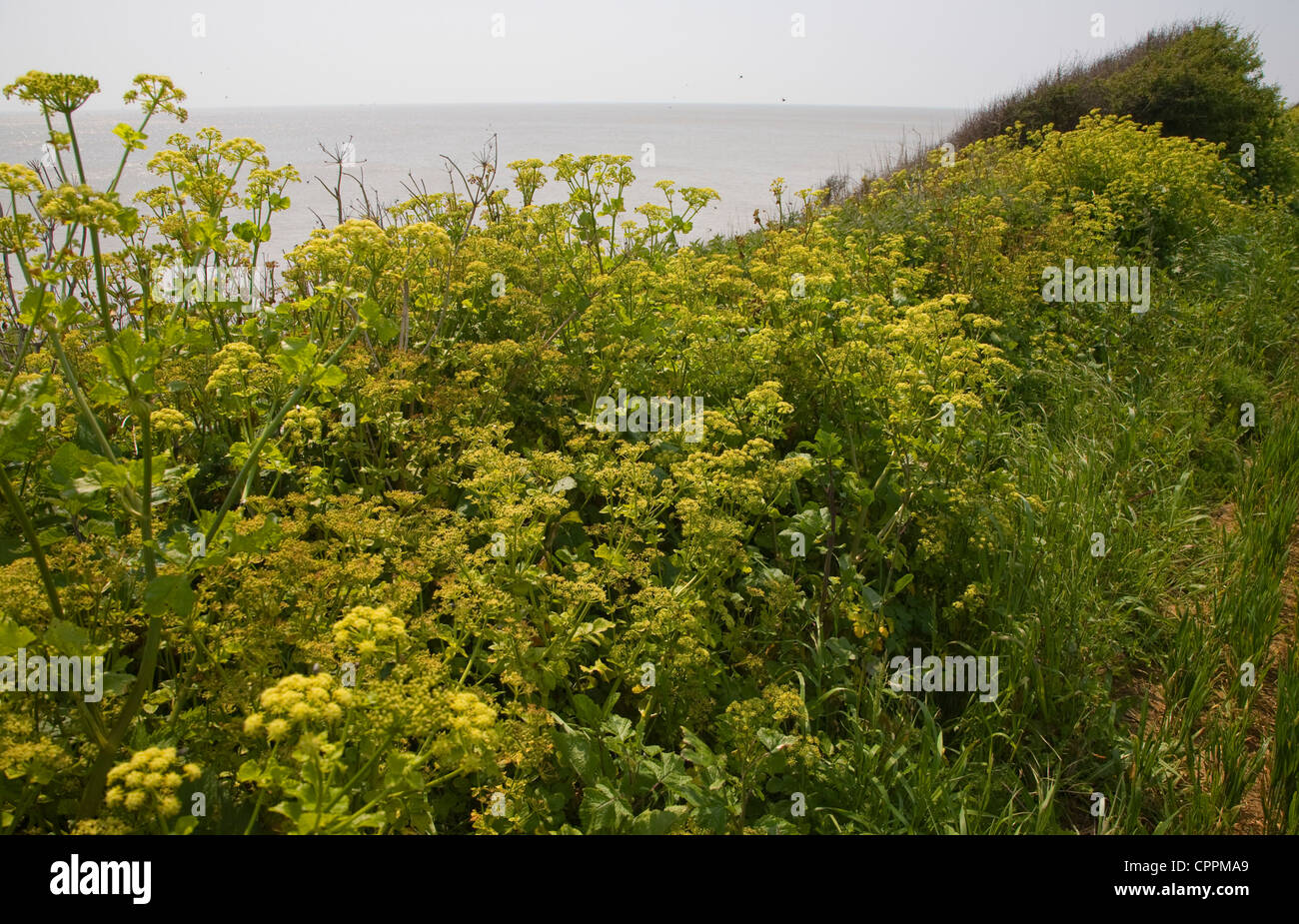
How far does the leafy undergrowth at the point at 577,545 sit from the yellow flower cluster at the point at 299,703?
1 centimetres

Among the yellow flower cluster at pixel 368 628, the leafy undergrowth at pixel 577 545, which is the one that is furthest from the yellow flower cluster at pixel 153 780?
the yellow flower cluster at pixel 368 628

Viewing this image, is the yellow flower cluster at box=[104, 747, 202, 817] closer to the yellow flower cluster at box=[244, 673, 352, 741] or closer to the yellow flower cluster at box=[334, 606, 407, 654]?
the yellow flower cluster at box=[244, 673, 352, 741]

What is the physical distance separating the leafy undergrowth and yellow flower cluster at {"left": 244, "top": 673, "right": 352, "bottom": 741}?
Answer: 0.04 ft

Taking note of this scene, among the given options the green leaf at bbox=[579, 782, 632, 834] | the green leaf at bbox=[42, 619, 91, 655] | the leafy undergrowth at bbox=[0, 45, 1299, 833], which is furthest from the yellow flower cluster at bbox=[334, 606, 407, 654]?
the green leaf at bbox=[579, 782, 632, 834]

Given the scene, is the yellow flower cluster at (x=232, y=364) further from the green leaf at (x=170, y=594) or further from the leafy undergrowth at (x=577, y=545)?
the green leaf at (x=170, y=594)

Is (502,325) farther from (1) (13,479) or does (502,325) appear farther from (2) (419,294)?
(1) (13,479)

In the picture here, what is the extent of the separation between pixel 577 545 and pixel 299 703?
1.93 metres

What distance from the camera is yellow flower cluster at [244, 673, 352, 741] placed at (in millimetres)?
1506

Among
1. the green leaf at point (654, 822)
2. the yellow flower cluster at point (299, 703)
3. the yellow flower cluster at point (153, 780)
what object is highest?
the yellow flower cluster at point (299, 703)

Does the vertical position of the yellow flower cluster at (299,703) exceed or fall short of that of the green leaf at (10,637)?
it falls short

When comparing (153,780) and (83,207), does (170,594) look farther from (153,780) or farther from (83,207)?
(83,207)

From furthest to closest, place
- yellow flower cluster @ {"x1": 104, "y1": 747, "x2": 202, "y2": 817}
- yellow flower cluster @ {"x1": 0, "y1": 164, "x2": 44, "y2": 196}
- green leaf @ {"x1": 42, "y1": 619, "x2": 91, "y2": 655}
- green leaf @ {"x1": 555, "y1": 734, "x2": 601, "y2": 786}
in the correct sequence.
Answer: green leaf @ {"x1": 555, "y1": 734, "x2": 601, "y2": 786}
yellow flower cluster @ {"x1": 0, "y1": 164, "x2": 44, "y2": 196}
green leaf @ {"x1": 42, "y1": 619, "x2": 91, "y2": 655}
yellow flower cluster @ {"x1": 104, "y1": 747, "x2": 202, "y2": 817}

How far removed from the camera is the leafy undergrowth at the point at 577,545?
6.50ft

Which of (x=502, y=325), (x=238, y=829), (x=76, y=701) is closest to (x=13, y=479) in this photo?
(x=76, y=701)
